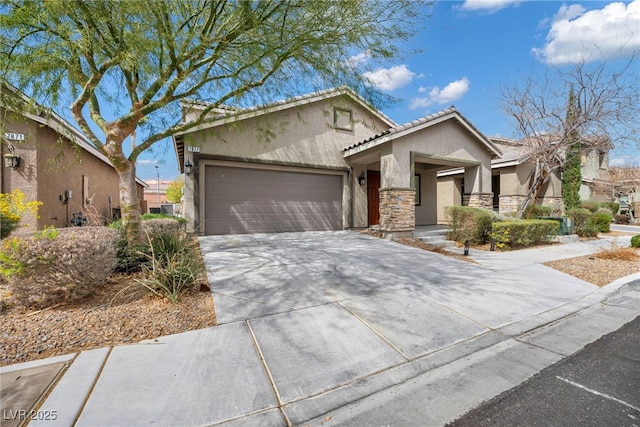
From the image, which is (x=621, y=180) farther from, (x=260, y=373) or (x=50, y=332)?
(x=50, y=332)

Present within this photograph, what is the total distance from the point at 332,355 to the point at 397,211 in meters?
7.12

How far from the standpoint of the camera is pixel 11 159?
24.7 feet

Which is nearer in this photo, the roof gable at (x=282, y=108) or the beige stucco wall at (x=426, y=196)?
the roof gable at (x=282, y=108)

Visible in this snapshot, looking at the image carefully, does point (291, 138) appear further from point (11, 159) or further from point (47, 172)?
point (11, 159)

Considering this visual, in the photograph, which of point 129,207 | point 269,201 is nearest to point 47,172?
point 129,207

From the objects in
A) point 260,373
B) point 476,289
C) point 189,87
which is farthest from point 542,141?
point 260,373

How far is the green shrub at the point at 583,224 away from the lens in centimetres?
1117

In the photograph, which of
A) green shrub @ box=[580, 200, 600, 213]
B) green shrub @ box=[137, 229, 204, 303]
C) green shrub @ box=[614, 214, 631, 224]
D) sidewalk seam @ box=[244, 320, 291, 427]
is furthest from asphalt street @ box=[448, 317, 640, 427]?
green shrub @ box=[614, 214, 631, 224]

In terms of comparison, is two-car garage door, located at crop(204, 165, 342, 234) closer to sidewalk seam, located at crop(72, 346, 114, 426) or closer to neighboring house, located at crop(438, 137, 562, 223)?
neighboring house, located at crop(438, 137, 562, 223)

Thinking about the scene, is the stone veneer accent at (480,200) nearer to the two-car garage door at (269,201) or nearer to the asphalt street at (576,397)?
the two-car garage door at (269,201)

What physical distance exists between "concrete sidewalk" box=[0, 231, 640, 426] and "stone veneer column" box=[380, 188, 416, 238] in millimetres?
4201

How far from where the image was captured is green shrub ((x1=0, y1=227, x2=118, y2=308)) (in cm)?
320

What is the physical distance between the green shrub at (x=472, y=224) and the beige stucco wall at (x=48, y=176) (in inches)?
391

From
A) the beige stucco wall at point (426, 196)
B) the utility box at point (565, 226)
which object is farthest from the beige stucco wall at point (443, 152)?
the utility box at point (565, 226)
